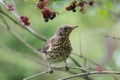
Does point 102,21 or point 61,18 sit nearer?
point 102,21

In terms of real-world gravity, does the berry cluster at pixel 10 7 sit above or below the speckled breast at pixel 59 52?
above

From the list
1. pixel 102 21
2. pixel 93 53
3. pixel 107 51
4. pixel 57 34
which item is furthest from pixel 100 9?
pixel 107 51

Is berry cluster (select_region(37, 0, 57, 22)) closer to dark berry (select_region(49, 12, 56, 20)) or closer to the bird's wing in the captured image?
dark berry (select_region(49, 12, 56, 20))

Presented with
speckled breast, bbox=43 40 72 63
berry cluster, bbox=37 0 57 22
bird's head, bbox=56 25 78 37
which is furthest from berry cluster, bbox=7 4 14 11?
speckled breast, bbox=43 40 72 63

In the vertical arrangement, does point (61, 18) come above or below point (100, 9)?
above

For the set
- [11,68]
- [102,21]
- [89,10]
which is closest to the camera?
[89,10]

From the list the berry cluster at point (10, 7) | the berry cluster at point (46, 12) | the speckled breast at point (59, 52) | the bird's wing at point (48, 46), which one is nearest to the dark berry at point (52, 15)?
the berry cluster at point (46, 12)

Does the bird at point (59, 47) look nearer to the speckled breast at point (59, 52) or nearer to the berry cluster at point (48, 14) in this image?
the speckled breast at point (59, 52)

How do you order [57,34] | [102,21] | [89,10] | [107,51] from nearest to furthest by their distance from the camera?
[57,34] → [89,10] → [102,21] → [107,51]

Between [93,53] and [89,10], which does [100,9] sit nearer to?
[89,10]

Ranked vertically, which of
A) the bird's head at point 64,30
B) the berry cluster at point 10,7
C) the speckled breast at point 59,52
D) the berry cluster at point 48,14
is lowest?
the speckled breast at point 59,52
